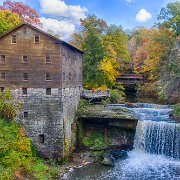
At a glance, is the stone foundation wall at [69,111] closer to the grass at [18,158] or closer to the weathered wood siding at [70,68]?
the weathered wood siding at [70,68]

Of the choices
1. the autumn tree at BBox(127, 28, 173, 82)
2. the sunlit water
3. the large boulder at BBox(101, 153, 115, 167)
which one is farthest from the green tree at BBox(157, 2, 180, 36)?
the large boulder at BBox(101, 153, 115, 167)

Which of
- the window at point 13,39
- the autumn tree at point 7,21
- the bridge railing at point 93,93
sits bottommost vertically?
the bridge railing at point 93,93

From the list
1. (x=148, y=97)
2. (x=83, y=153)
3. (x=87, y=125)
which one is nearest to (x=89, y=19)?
(x=148, y=97)

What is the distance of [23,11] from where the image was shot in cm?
5319

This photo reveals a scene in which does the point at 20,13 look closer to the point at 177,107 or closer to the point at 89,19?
the point at 89,19

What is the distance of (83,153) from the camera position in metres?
33.9

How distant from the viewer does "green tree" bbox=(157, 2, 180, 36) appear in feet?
151

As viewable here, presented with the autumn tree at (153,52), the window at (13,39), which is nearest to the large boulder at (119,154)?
the window at (13,39)

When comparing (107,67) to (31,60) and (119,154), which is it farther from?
(31,60)

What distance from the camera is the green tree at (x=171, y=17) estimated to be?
4588cm

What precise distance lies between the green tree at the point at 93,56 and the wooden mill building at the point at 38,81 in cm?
1910

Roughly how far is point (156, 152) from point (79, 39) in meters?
29.6

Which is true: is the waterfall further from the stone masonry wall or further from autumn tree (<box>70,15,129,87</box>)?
autumn tree (<box>70,15,129,87</box>)

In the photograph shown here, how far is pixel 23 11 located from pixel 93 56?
605 inches
